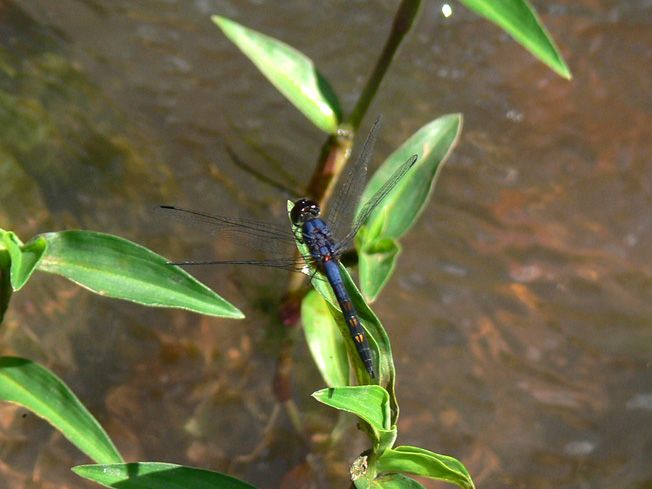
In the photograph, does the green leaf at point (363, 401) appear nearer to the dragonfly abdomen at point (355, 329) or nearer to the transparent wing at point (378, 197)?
the dragonfly abdomen at point (355, 329)

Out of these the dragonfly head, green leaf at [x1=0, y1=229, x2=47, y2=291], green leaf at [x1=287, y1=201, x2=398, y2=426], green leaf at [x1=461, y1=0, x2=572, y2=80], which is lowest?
the dragonfly head

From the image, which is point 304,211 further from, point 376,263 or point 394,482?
point 394,482

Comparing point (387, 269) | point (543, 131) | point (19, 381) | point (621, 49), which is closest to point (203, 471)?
point (19, 381)

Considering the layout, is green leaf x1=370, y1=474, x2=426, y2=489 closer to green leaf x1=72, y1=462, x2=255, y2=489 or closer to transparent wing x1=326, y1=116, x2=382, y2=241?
green leaf x1=72, y1=462, x2=255, y2=489

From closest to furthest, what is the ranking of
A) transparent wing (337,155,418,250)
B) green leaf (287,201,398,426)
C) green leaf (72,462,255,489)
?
green leaf (287,201,398,426)
green leaf (72,462,255,489)
transparent wing (337,155,418,250)

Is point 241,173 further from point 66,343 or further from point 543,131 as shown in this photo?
point 543,131

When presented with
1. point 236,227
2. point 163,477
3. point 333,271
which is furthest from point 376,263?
point 163,477

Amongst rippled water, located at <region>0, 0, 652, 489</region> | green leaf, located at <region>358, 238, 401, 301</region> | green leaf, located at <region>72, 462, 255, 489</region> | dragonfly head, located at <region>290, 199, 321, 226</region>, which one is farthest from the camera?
rippled water, located at <region>0, 0, 652, 489</region>

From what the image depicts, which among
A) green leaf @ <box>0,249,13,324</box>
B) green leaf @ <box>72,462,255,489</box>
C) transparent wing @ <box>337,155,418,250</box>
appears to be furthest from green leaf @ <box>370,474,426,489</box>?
green leaf @ <box>0,249,13,324</box>
